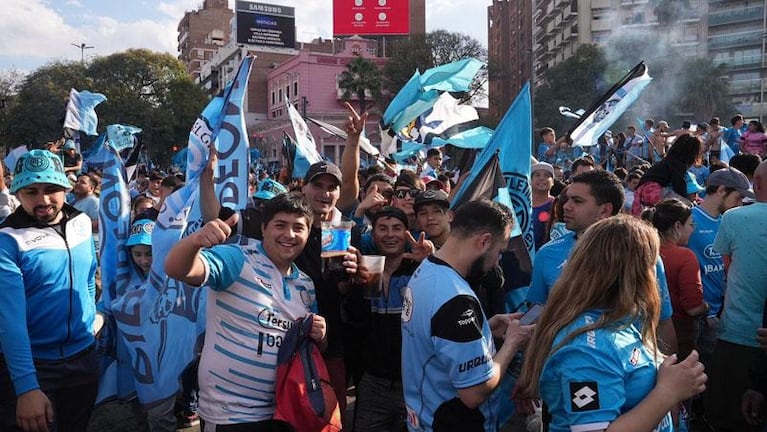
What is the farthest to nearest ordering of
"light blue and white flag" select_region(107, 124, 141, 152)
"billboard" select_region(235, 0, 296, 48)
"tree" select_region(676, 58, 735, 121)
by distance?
"billboard" select_region(235, 0, 296, 48) < "tree" select_region(676, 58, 735, 121) < "light blue and white flag" select_region(107, 124, 141, 152)

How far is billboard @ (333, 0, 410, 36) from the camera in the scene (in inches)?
2484

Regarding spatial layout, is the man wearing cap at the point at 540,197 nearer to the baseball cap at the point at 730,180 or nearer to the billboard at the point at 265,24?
the baseball cap at the point at 730,180

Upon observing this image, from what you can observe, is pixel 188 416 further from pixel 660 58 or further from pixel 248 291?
pixel 660 58

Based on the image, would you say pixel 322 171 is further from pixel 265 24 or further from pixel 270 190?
pixel 265 24

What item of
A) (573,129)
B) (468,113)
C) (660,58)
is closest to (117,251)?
(573,129)

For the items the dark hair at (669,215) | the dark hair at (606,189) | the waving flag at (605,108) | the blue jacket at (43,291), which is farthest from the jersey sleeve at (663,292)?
the waving flag at (605,108)

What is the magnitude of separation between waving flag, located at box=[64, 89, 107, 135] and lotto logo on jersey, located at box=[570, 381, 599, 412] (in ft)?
38.2

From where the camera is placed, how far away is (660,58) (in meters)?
50.7

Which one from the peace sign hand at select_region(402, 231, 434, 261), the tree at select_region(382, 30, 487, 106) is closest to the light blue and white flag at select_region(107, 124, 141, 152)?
the peace sign hand at select_region(402, 231, 434, 261)

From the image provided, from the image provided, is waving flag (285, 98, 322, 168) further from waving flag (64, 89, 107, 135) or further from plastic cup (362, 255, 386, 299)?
waving flag (64, 89, 107, 135)

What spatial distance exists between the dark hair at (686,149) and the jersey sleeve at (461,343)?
428 centimetres

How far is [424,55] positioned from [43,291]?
5134 cm

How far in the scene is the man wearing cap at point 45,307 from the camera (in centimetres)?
294

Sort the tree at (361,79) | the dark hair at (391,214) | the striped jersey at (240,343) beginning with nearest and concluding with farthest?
1. the striped jersey at (240,343)
2. the dark hair at (391,214)
3. the tree at (361,79)
